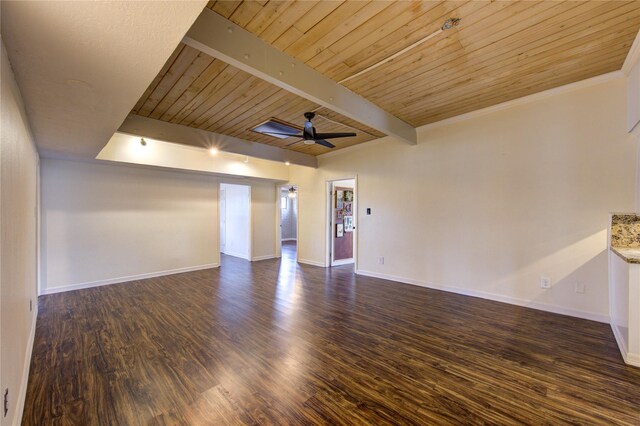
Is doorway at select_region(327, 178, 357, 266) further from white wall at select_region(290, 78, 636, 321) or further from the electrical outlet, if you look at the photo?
the electrical outlet

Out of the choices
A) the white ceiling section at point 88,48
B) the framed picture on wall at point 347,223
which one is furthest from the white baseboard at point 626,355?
the framed picture on wall at point 347,223

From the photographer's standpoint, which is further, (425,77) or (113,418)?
(425,77)

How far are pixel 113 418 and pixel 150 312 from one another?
2009 mm

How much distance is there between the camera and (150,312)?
3.54 metres

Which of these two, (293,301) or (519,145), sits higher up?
(519,145)

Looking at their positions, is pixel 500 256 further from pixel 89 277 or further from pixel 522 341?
pixel 89 277

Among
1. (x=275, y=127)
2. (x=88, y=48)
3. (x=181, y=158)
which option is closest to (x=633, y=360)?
(x=88, y=48)

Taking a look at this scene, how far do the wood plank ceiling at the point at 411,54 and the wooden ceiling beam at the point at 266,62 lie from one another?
0.22ft

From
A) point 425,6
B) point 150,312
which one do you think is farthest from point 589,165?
point 150,312

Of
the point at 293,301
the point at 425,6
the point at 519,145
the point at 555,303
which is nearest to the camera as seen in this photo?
the point at 425,6

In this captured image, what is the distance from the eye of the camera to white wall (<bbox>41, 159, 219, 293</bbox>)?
4.46 meters

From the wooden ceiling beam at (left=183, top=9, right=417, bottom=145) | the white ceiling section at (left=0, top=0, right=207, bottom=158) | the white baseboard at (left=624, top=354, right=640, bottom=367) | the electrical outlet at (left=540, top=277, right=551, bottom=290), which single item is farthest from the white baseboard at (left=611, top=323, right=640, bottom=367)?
the white ceiling section at (left=0, top=0, right=207, bottom=158)

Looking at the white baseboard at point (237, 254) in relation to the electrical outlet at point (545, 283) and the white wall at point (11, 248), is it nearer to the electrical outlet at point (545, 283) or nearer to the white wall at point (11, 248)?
the white wall at point (11, 248)

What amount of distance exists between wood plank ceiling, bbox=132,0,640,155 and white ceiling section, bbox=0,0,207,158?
2.60 feet
